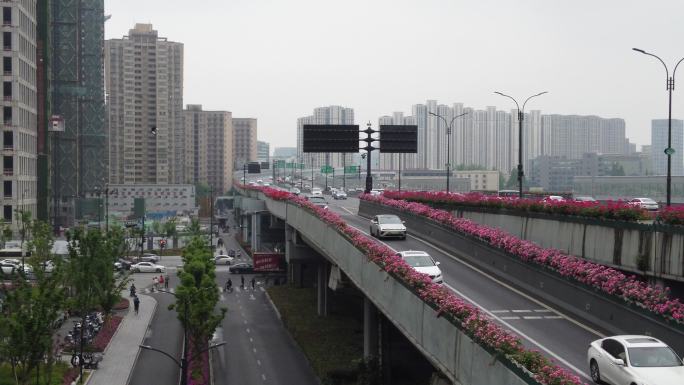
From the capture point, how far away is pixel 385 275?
1019 inches

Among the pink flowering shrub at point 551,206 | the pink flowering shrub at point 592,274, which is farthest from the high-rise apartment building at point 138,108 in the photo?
the pink flowering shrub at point 592,274

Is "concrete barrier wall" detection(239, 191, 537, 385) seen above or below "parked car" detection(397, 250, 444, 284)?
below

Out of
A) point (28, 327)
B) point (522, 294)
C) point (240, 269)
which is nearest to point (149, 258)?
point (240, 269)

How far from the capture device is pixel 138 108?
566 ft

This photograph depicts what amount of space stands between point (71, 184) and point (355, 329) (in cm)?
7355

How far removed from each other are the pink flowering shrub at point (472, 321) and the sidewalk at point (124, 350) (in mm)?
17761

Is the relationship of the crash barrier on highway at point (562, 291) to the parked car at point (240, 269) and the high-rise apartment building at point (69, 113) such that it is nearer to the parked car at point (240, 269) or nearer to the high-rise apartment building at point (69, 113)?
the parked car at point (240, 269)

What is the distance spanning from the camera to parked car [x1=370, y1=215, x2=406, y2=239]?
1582 inches

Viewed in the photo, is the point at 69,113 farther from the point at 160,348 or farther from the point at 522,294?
the point at 522,294

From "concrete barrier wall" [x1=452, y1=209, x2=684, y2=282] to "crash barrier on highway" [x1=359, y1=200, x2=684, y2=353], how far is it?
95.7 inches

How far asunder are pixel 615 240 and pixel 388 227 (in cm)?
1551

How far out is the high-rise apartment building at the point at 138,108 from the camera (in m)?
172

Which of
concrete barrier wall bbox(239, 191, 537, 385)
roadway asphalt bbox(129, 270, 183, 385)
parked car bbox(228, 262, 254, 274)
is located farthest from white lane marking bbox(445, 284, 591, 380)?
parked car bbox(228, 262, 254, 274)

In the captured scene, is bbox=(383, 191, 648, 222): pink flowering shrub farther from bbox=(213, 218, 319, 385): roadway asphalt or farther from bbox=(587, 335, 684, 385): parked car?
bbox=(213, 218, 319, 385): roadway asphalt
